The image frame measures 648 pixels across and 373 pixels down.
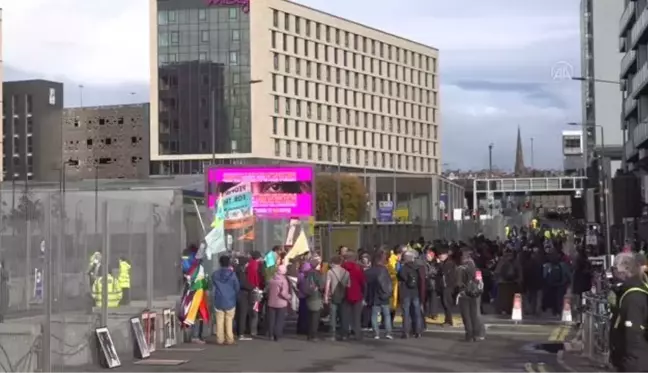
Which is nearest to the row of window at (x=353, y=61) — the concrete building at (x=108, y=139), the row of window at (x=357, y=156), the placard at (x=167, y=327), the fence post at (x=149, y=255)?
the row of window at (x=357, y=156)

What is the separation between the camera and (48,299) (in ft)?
43.0

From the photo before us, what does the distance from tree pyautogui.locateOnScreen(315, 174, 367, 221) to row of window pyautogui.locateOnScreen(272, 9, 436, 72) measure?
19353 mm

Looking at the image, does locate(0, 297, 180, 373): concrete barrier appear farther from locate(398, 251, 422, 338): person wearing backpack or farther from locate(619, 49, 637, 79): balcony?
locate(619, 49, 637, 79): balcony

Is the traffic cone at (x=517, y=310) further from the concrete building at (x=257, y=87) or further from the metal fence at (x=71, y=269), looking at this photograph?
the concrete building at (x=257, y=87)

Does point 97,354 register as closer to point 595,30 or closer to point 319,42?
point 319,42

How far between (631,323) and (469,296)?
33.4 feet

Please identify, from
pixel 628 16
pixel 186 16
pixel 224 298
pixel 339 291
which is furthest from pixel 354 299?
pixel 186 16

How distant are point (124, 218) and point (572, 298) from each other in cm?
1173

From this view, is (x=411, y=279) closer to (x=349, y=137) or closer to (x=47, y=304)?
(x=47, y=304)

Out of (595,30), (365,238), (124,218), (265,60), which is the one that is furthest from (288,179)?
(595,30)

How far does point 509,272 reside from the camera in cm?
2542

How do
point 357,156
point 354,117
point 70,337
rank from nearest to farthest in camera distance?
point 70,337, point 357,156, point 354,117

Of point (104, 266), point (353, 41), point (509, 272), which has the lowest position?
point (509, 272)

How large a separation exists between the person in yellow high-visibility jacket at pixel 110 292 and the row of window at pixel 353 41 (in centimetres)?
9268
